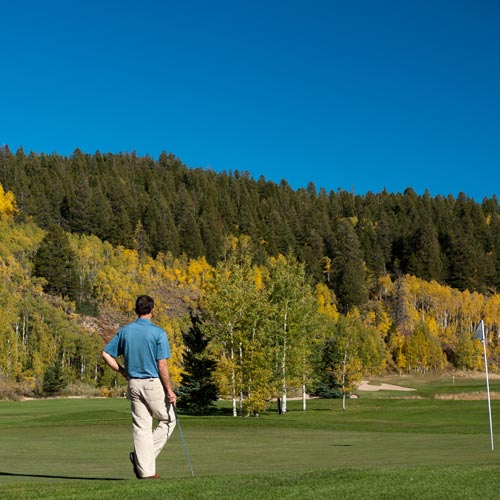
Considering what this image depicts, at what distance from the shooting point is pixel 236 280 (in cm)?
4697

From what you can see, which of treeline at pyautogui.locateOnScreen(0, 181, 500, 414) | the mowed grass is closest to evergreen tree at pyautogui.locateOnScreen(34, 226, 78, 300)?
treeline at pyautogui.locateOnScreen(0, 181, 500, 414)

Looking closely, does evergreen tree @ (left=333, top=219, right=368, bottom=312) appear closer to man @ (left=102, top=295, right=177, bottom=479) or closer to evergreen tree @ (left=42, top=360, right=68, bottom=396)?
evergreen tree @ (left=42, top=360, right=68, bottom=396)

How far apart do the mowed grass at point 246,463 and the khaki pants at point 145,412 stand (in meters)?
0.41

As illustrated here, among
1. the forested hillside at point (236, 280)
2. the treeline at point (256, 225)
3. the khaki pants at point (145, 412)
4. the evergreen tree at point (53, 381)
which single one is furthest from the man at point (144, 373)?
the treeline at point (256, 225)

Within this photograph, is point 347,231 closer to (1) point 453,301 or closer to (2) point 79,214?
(1) point 453,301

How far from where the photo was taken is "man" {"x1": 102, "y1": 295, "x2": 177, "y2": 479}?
10031 mm

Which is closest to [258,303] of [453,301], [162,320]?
[162,320]

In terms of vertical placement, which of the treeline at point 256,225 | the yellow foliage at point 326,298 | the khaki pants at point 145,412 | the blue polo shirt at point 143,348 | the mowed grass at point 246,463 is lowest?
the mowed grass at point 246,463

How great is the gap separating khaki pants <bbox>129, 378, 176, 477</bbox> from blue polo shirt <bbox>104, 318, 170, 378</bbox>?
0.15m

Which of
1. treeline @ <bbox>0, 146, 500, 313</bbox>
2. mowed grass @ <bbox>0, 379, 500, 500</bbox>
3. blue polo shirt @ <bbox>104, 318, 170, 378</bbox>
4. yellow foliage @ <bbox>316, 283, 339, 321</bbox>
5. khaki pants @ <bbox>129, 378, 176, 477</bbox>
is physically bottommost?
mowed grass @ <bbox>0, 379, 500, 500</bbox>

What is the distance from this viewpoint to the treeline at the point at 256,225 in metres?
143

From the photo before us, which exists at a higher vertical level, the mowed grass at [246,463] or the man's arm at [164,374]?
the man's arm at [164,374]

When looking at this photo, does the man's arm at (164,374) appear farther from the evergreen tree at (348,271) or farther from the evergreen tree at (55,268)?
the evergreen tree at (348,271)

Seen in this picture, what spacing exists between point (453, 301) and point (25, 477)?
14506 centimetres
